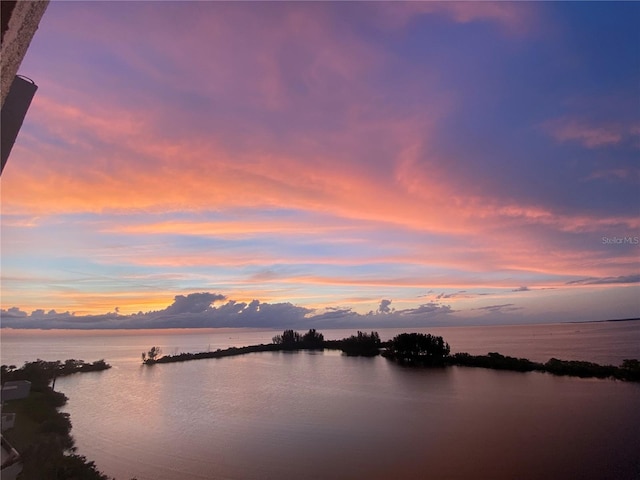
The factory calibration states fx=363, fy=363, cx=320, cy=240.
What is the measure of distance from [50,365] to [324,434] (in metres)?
37.8

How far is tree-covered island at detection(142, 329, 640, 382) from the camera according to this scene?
106ft

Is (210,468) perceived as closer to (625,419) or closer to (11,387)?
(11,387)

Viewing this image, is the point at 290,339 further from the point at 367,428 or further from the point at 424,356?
the point at 367,428

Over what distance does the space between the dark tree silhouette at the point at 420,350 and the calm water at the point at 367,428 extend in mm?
13083

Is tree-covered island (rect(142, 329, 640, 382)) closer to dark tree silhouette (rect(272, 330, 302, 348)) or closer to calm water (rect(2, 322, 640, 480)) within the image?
dark tree silhouette (rect(272, 330, 302, 348))

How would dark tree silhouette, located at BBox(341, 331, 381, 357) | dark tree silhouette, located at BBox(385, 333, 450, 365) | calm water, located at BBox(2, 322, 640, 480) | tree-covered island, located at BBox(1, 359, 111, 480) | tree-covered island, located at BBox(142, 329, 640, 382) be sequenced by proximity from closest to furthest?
tree-covered island, located at BBox(1, 359, 111, 480) < calm water, located at BBox(2, 322, 640, 480) < tree-covered island, located at BBox(142, 329, 640, 382) < dark tree silhouette, located at BBox(385, 333, 450, 365) < dark tree silhouette, located at BBox(341, 331, 381, 357)

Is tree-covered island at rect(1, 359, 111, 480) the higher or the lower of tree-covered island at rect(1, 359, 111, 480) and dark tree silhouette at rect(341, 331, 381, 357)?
the lower

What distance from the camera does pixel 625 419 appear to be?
65.8 feet

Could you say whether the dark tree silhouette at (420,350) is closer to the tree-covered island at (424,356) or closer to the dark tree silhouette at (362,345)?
the tree-covered island at (424,356)

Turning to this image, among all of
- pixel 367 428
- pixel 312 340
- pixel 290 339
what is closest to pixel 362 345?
pixel 312 340

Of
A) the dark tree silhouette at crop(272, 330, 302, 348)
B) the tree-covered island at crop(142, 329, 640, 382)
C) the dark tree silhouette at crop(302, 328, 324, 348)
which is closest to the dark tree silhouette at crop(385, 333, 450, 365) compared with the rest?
the tree-covered island at crop(142, 329, 640, 382)

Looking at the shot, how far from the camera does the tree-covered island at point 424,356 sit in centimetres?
3223

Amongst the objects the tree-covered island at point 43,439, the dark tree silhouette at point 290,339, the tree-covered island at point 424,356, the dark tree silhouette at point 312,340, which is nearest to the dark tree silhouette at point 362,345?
the tree-covered island at point 424,356

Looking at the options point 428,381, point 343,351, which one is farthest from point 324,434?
point 343,351
